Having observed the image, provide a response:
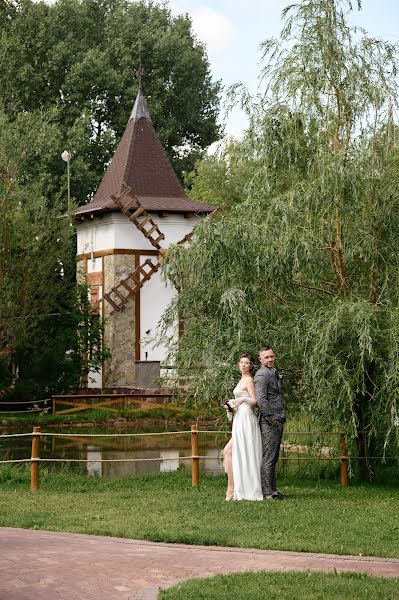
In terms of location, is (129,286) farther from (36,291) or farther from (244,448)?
(244,448)

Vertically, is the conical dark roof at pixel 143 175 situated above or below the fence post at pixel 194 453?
above

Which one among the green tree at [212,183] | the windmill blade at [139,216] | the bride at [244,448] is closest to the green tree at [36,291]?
the windmill blade at [139,216]

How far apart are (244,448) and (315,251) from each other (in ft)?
10.5

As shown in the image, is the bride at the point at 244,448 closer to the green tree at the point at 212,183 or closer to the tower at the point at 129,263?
the tower at the point at 129,263

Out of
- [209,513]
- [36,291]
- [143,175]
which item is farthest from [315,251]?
[143,175]

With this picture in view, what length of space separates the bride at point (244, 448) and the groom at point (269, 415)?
92 millimetres

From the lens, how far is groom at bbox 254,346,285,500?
14328 millimetres

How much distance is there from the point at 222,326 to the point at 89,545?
620 cm

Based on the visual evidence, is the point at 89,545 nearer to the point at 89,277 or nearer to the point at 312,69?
Answer: the point at 312,69

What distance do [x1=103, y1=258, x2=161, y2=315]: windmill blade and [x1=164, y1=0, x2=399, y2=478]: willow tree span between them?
2204 cm

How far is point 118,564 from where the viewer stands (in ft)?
30.9

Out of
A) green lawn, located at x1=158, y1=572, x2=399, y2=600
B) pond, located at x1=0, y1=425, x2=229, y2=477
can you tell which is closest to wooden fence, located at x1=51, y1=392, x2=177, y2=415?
pond, located at x1=0, y1=425, x2=229, y2=477

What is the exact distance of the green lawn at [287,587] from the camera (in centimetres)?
805

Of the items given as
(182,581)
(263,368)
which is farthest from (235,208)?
(182,581)
